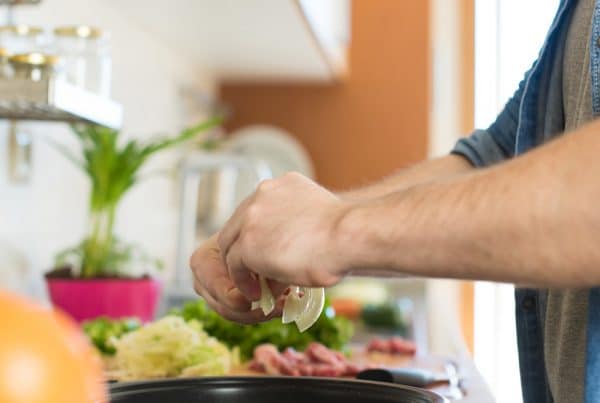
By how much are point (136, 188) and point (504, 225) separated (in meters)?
2.27

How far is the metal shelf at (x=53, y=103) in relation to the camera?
4.64ft

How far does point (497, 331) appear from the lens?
3.31 metres

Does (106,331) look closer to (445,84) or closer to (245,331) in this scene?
(245,331)

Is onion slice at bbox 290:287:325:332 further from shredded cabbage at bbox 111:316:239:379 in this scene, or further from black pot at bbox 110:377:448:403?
shredded cabbage at bbox 111:316:239:379

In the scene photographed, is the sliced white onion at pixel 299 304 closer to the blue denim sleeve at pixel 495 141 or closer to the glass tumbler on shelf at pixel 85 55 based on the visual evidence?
the blue denim sleeve at pixel 495 141

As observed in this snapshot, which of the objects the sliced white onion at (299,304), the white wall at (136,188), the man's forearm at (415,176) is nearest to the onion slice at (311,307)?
the sliced white onion at (299,304)

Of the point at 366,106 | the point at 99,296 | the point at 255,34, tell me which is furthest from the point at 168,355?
the point at 366,106

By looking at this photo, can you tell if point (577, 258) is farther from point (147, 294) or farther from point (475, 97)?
point (475, 97)

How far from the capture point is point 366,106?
14.1 ft

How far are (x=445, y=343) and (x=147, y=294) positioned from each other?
0.63 m

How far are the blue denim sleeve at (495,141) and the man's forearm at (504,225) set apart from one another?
1.74 ft

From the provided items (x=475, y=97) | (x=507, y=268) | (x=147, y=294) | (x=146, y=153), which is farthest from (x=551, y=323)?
(x=475, y=97)

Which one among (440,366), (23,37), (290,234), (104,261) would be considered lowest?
(440,366)

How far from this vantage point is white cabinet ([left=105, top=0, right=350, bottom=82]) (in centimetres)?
272
